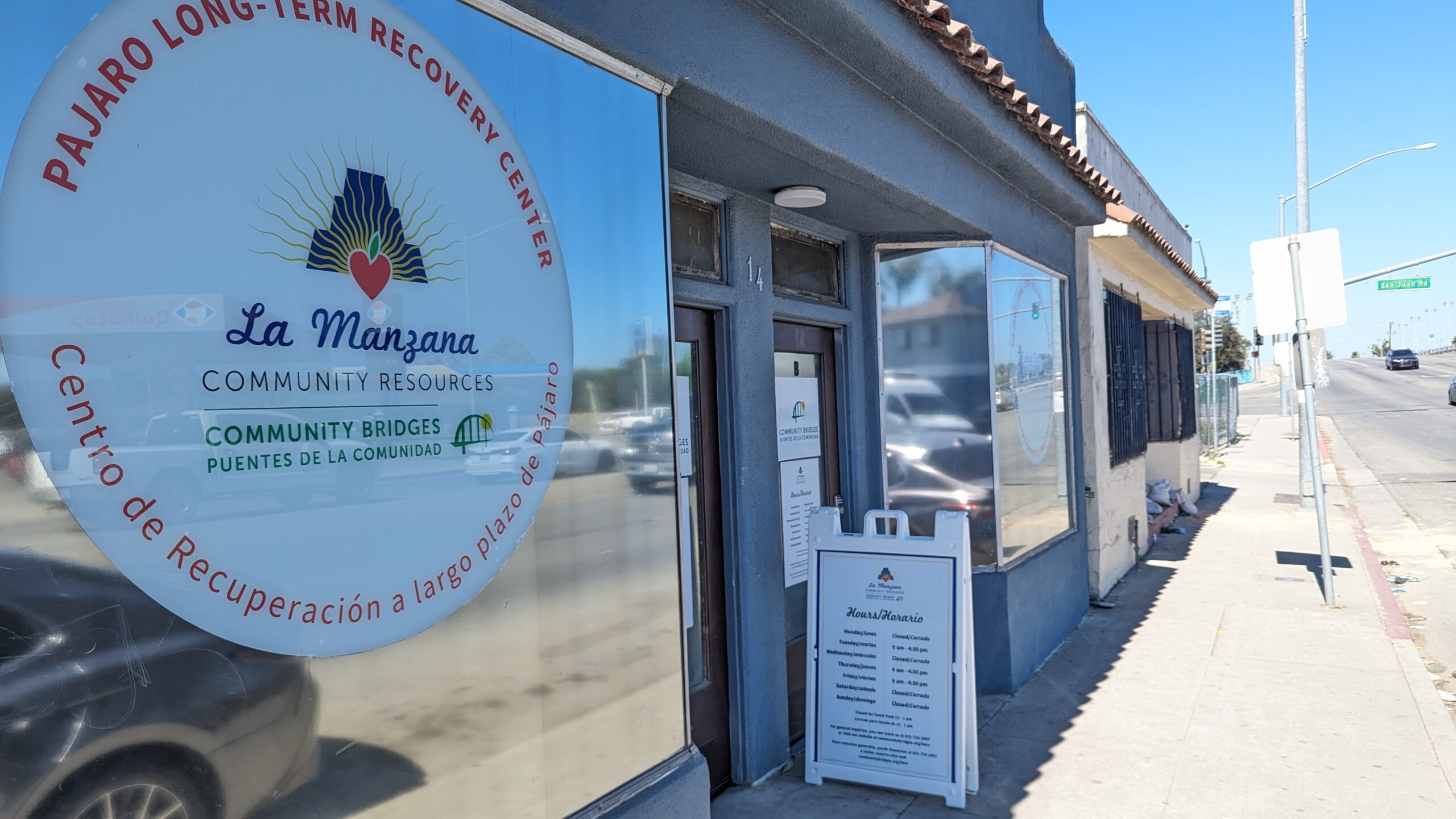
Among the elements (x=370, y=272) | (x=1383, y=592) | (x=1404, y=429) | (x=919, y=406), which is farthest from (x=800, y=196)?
(x=1404, y=429)

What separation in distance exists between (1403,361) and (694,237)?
8241 centimetres

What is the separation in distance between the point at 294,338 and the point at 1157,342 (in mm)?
14593

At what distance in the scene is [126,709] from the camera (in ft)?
5.75

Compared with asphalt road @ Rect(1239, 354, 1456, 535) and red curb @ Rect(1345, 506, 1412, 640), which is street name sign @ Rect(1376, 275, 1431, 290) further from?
red curb @ Rect(1345, 506, 1412, 640)

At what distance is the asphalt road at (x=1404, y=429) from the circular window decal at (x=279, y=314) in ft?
47.4

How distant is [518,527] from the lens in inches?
104

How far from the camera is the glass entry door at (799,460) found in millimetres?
5383

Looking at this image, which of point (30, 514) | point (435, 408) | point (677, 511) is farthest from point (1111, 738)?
point (30, 514)

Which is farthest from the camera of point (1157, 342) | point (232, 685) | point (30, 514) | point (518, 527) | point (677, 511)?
point (1157, 342)

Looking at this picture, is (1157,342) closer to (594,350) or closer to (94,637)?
(594,350)

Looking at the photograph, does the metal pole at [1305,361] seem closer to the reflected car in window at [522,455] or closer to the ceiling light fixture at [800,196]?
the ceiling light fixture at [800,196]

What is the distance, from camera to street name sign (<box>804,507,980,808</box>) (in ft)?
15.5

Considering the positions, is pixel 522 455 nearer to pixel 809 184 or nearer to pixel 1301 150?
pixel 809 184

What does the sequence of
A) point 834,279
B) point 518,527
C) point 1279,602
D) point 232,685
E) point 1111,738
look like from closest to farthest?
point 232,685
point 518,527
point 1111,738
point 834,279
point 1279,602
